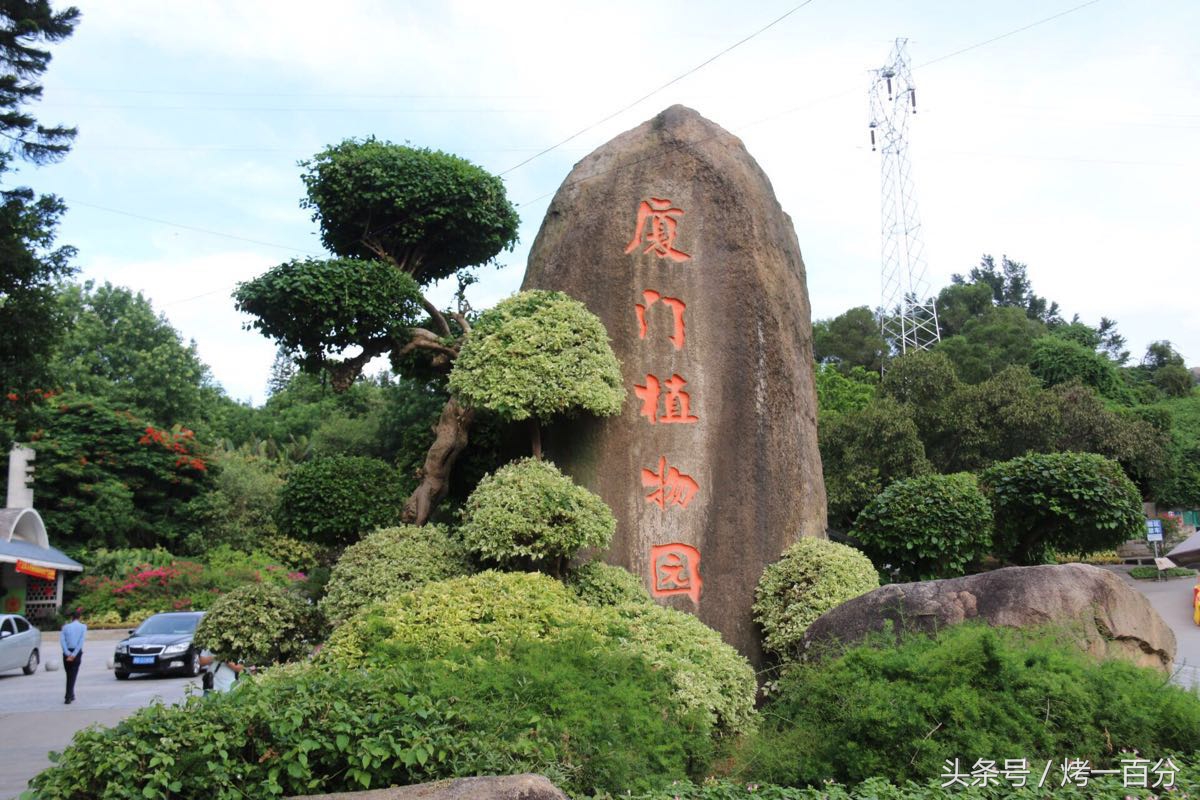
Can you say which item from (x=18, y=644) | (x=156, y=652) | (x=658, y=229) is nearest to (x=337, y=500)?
(x=658, y=229)

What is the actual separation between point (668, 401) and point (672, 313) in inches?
27.9

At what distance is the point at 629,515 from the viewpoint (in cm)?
739

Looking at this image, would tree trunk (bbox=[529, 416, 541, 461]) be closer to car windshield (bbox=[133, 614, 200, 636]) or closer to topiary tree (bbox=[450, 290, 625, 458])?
topiary tree (bbox=[450, 290, 625, 458])

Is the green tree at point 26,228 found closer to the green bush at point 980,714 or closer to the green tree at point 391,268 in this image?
the green tree at point 391,268

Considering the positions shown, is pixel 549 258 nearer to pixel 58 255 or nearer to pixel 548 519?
pixel 548 519

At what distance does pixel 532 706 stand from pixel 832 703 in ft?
5.07

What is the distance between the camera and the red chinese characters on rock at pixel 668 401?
758 cm

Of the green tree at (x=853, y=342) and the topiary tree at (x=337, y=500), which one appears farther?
the green tree at (x=853, y=342)

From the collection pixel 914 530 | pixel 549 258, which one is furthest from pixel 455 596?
pixel 914 530

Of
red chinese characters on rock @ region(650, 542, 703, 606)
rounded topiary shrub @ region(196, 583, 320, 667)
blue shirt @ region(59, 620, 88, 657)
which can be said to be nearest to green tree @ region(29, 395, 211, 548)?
blue shirt @ region(59, 620, 88, 657)

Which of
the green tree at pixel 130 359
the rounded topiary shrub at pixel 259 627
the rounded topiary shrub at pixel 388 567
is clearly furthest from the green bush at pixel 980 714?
the green tree at pixel 130 359

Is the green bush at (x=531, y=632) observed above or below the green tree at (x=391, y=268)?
below

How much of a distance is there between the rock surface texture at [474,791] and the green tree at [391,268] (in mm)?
4303

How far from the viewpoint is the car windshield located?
1481 cm
